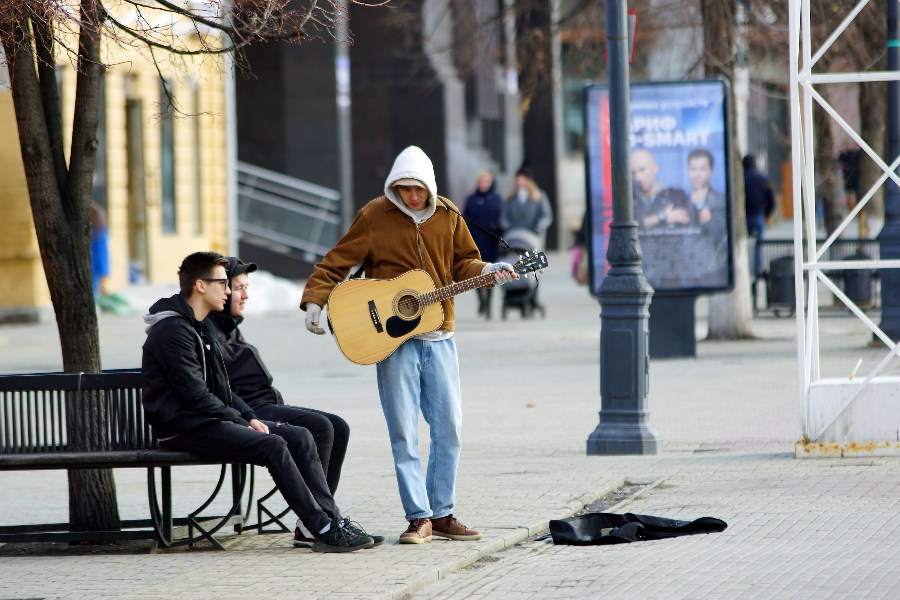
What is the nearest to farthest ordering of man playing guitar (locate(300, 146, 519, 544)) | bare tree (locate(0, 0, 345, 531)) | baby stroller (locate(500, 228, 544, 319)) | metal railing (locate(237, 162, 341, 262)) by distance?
man playing guitar (locate(300, 146, 519, 544))
bare tree (locate(0, 0, 345, 531))
baby stroller (locate(500, 228, 544, 319))
metal railing (locate(237, 162, 341, 262))

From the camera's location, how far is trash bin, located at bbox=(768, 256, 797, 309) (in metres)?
20.5

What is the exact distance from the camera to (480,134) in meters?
41.1

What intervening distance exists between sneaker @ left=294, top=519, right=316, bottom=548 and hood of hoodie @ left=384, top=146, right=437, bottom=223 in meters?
1.47

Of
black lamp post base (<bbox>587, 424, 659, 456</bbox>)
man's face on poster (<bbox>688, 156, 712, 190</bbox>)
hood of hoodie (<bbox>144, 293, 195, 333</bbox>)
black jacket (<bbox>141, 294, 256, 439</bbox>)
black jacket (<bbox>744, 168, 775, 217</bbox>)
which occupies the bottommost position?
black lamp post base (<bbox>587, 424, 659, 456</bbox>)

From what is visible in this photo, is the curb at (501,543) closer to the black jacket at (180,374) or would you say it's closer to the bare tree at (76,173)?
the black jacket at (180,374)

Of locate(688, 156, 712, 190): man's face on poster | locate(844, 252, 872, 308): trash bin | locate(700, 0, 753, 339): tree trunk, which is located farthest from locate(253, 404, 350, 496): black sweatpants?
locate(844, 252, 872, 308): trash bin

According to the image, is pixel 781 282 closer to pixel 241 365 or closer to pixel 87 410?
pixel 241 365

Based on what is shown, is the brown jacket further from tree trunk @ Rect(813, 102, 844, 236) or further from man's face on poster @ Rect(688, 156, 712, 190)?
tree trunk @ Rect(813, 102, 844, 236)

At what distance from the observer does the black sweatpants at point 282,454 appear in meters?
7.16

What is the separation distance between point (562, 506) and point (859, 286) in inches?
493

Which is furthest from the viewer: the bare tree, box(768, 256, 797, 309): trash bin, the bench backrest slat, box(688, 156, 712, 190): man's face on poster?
box(768, 256, 797, 309): trash bin

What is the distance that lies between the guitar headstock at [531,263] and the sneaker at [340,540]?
4.46 ft

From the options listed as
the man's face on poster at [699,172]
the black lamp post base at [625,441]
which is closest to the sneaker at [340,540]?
the black lamp post base at [625,441]

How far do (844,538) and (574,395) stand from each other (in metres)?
6.16
